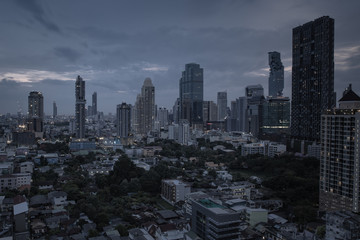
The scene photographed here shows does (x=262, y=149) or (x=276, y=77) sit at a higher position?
(x=276, y=77)

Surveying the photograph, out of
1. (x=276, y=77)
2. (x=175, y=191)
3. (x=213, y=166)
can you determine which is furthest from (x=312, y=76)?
(x=276, y=77)

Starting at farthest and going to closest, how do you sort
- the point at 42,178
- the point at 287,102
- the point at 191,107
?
the point at 191,107 → the point at 287,102 → the point at 42,178

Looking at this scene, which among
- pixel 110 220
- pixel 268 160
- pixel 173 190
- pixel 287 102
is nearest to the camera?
pixel 110 220

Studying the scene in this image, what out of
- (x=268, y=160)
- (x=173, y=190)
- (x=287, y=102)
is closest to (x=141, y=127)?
(x=287, y=102)

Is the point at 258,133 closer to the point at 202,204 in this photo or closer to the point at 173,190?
the point at 173,190

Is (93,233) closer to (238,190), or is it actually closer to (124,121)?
(238,190)

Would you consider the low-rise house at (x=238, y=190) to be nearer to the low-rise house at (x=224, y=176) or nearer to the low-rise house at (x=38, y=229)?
the low-rise house at (x=224, y=176)

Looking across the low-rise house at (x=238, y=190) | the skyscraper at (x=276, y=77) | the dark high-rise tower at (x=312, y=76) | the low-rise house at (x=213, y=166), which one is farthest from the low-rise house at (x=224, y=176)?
the skyscraper at (x=276, y=77)

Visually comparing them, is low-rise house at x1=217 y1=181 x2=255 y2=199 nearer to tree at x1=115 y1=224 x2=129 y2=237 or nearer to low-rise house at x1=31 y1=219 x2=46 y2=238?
tree at x1=115 y1=224 x2=129 y2=237
